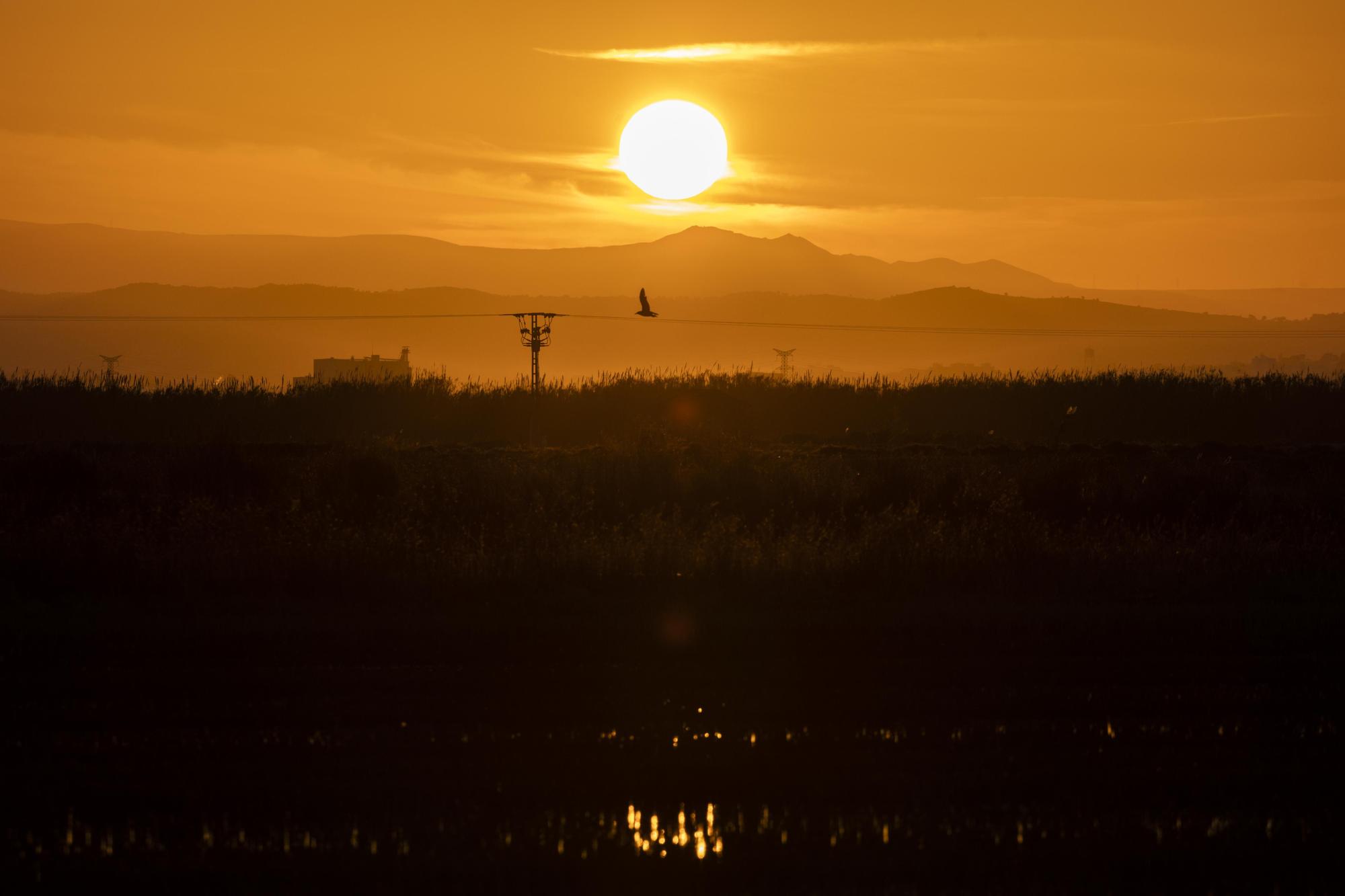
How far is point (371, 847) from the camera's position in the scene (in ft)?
22.6

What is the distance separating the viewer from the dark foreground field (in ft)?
22.7

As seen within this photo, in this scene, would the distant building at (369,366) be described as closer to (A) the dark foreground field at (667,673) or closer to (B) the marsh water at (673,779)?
(A) the dark foreground field at (667,673)

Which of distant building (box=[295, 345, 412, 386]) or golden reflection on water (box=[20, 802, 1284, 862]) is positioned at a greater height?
distant building (box=[295, 345, 412, 386])

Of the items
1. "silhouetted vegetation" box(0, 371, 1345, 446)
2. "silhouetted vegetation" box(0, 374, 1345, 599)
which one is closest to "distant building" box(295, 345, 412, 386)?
"silhouetted vegetation" box(0, 371, 1345, 446)

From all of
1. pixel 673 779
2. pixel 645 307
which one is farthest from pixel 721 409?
pixel 673 779

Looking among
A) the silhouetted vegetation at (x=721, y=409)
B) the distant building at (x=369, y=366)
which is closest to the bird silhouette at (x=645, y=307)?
the silhouetted vegetation at (x=721, y=409)

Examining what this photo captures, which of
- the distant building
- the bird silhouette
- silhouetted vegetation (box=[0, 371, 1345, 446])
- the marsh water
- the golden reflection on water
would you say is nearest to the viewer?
the marsh water

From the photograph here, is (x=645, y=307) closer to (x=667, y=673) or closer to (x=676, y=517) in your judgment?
(x=676, y=517)

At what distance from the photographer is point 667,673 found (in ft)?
35.0

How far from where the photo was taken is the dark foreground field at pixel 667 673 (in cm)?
692

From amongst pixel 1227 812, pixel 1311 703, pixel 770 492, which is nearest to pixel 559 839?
pixel 1227 812

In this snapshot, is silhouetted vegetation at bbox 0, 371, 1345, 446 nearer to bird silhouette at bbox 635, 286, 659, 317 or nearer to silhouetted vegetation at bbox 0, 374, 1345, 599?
bird silhouette at bbox 635, 286, 659, 317

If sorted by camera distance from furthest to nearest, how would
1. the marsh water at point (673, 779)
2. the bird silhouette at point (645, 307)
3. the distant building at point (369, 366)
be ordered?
the distant building at point (369, 366)
the bird silhouette at point (645, 307)
the marsh water at point (673, 779)

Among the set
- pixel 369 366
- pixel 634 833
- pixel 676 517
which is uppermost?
pixel 369 366
